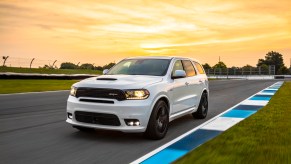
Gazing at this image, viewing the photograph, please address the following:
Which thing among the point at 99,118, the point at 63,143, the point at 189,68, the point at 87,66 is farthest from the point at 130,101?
the point at 87,66

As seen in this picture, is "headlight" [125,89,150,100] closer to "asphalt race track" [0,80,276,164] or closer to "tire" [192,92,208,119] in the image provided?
"asphalt race track" [0,80,276,164]

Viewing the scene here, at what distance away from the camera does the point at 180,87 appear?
26.3ft

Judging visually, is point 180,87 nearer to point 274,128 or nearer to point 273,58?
point 274,128

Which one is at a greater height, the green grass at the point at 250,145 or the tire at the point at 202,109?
the tire at the point at 202,109

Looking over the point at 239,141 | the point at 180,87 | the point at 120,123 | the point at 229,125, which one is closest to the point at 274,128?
the point at 229,125

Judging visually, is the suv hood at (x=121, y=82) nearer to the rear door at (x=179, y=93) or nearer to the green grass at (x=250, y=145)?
the rear door at (x=179, y=93)

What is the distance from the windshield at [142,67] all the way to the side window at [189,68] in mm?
913

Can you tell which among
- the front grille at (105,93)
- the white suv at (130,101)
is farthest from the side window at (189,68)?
the front grille at (105,93)

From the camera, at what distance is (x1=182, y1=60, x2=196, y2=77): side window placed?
8.95 m

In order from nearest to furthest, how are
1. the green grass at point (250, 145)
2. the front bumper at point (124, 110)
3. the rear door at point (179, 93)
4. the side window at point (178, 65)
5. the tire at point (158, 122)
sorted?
the green grass at point (250, 145)
the front bumper at point (124, 110)
the tire at point (158, 122)
the rear door at point (179, 93)
the side window at point (178, 65)

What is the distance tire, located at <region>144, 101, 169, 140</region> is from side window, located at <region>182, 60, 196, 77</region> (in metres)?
1.92

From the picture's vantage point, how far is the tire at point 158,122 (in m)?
6.69

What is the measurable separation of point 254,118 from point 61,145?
5590 millimetres

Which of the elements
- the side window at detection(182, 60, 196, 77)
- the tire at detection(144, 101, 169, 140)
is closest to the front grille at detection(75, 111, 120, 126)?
the tire at detection(144, 101, 169, 140)
